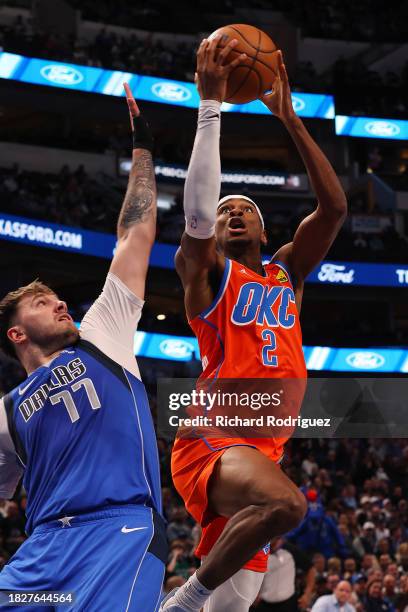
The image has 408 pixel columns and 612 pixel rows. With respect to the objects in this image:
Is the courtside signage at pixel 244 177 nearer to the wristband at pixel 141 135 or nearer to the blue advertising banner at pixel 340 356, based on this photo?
the blue advertising banner at pixel 340 356

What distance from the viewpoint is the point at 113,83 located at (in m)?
26.7

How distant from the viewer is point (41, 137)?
97.0 ft

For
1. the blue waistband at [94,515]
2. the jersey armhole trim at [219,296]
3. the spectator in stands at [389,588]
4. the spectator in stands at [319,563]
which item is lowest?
the spectator in stands at [389,588]

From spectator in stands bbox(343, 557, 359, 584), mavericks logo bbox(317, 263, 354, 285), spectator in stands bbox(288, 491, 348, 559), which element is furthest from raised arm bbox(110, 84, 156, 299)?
mavericks logo bbox(317, 263, 354, 285)

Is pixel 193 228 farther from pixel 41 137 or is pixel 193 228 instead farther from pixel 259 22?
pixel 259 22

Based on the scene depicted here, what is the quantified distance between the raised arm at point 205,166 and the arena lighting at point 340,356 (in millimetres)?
19280

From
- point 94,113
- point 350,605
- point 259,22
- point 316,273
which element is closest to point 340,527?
point 350,605

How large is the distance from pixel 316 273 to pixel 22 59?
10134 mm

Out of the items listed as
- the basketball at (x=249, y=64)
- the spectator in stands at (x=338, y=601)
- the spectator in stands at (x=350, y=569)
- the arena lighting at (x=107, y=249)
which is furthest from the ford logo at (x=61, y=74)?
the basketball at (x=249, y=64)

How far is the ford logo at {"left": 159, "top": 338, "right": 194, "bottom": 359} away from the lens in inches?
941

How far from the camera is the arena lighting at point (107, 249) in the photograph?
21.6 metres

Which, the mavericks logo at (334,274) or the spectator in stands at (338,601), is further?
the mavericks logo at (334,274)

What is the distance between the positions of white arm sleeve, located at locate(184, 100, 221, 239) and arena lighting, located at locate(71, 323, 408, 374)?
64.0 ft

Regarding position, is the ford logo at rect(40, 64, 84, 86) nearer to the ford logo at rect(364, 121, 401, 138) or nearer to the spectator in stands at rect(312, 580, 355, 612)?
the ford logo at rect(364, 121, 401, 138)
